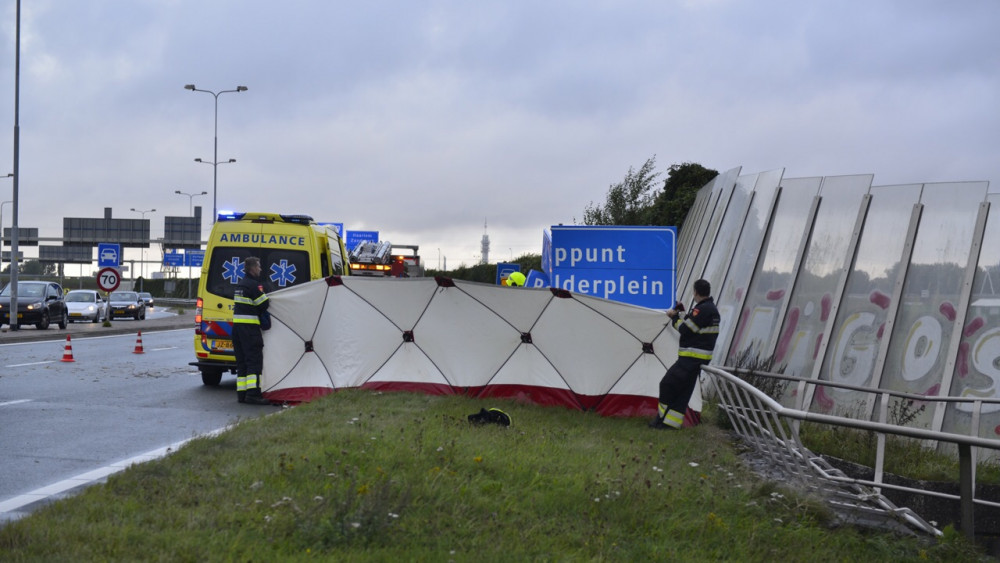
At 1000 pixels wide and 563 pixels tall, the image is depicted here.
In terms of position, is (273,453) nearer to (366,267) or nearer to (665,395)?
(665,395)

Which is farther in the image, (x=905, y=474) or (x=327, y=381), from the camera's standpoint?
(x=327, y=381)

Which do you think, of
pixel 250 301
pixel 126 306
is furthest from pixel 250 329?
pixel 126 306

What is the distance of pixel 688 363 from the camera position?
10.2m

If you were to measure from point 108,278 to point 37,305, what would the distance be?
3134 millimetres

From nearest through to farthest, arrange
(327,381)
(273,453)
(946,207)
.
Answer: (273,453) < (327,381) < (946,207)

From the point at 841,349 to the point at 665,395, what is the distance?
5.16 meters

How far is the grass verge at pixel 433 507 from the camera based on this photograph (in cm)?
503

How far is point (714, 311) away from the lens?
33.3ft

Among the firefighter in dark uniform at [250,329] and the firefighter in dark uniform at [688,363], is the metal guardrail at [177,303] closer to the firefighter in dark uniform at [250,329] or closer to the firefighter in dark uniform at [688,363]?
the firefighter in dark uniform at [250,329]

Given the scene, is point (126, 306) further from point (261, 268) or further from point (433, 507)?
point (433, 507)

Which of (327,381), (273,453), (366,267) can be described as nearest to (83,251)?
(366,267)

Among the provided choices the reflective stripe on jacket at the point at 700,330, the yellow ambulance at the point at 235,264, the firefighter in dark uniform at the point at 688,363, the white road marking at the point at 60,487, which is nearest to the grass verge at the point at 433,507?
the white road marking at the point at 60,487

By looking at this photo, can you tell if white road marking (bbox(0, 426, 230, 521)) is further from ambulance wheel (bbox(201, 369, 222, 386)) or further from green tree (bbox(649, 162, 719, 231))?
green tree (bbox(649, 162, 719, 231))

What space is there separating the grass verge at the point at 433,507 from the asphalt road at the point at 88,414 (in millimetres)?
803
